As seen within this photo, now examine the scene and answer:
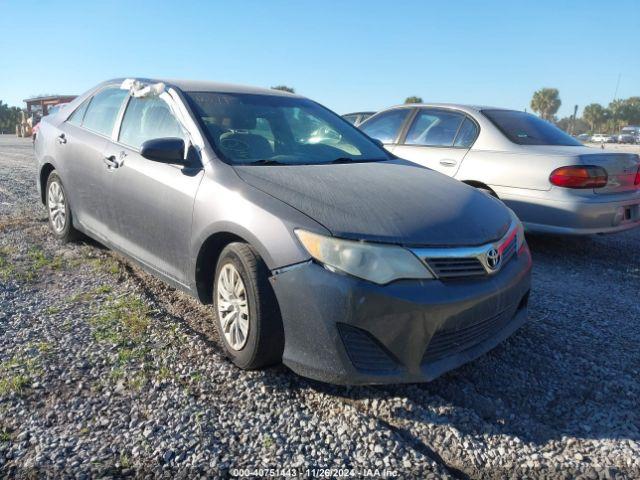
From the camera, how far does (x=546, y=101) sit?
7975cm

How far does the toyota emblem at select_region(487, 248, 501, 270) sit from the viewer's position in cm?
255

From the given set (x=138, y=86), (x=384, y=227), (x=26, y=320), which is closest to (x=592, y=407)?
(x=384, y=227)

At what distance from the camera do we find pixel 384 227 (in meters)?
2.40

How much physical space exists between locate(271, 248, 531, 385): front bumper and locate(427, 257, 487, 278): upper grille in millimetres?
37

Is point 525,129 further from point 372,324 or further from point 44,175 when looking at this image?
point 44,175

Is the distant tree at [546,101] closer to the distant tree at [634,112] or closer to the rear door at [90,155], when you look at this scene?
the distant tree at [634,112]

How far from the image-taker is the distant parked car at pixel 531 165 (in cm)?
471

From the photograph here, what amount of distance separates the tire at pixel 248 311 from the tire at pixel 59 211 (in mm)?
2472

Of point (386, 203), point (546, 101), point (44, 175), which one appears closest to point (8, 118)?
point (44, 175)

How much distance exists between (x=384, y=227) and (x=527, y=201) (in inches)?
120

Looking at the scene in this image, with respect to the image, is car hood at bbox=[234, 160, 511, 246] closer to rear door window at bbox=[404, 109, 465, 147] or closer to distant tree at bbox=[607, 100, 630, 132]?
rear door window at bbox=[404, 109, 465, 147]

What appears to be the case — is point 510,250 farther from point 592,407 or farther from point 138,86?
point 138,86

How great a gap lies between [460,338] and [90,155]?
3.23 metres

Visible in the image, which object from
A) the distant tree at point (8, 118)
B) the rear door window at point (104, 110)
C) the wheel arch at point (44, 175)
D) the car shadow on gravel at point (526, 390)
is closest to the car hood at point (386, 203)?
the car shadow on gravel at point (526, 390)
